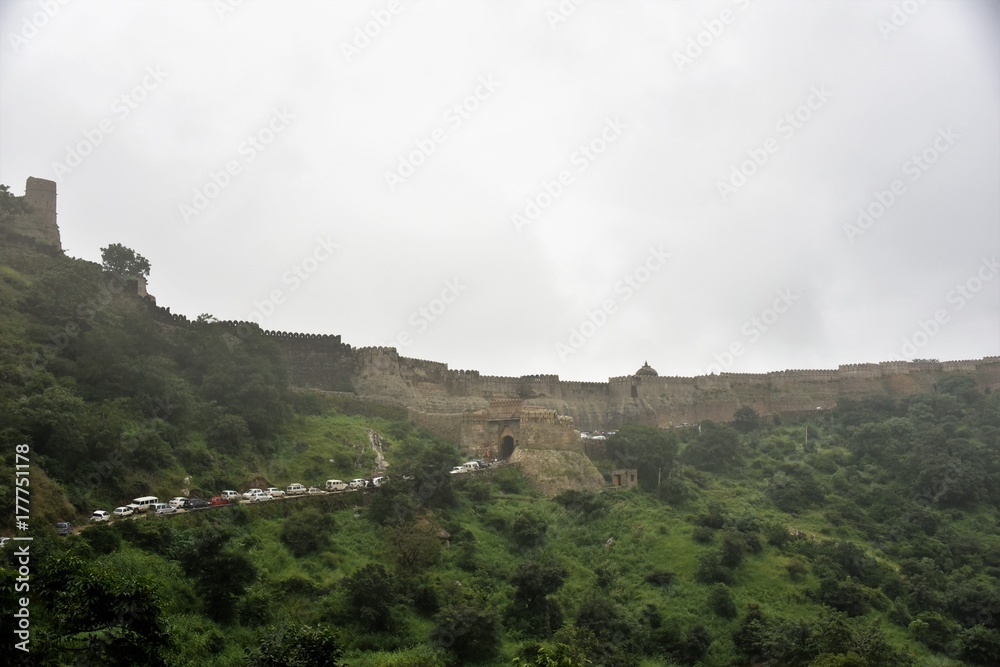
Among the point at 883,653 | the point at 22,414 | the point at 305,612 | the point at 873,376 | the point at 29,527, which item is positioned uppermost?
the point at 873,376

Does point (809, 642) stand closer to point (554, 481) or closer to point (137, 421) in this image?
point (554, 481)

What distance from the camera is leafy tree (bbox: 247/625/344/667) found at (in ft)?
38.9

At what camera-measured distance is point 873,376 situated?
48.9 m

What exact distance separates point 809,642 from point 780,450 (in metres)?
21.8

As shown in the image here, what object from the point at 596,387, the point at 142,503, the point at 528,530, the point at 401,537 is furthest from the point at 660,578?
the point at 596,387

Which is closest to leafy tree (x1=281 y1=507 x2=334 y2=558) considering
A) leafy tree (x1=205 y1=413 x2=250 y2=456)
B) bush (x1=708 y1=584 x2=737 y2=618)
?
leafy tree (x1=205 y1=413 x2=250 y2=456)

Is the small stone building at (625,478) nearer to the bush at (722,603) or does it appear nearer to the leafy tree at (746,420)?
the bush at (722,603)

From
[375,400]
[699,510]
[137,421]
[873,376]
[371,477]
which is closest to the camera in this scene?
[137,421]

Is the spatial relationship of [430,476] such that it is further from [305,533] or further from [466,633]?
[466,633]

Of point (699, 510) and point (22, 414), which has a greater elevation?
point (22, 414)

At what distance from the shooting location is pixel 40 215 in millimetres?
35156

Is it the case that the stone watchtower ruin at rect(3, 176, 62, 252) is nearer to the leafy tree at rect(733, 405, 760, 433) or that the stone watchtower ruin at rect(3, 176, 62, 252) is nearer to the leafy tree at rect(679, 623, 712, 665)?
the leafy tree at rect(679, 623, 712, 665)

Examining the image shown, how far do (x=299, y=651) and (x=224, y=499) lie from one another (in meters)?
12.1

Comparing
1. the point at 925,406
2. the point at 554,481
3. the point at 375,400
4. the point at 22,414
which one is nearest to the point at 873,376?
the point at 925,406
